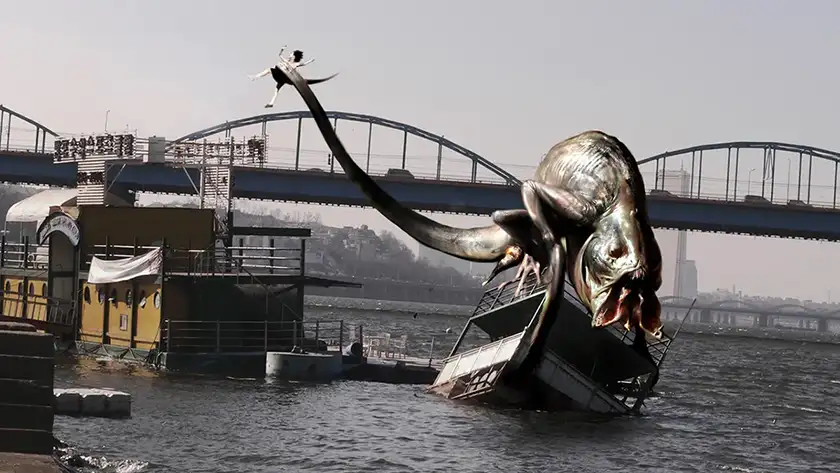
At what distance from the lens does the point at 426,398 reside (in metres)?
48.2

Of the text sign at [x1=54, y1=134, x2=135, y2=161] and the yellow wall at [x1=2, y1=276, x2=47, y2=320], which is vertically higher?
the text sign at [x1=54, y1=134, x2=135, y2=161]

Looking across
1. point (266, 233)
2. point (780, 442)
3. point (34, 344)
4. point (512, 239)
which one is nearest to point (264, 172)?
point (266, 233)

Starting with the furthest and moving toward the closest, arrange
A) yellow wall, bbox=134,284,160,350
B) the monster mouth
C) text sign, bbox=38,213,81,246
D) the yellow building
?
text sign, bbox=38,213,81,246
yellow wall, bbox=134,284,160,350
the yellow building
the monster mouth

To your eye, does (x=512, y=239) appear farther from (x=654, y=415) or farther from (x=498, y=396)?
(x=654, y=415)

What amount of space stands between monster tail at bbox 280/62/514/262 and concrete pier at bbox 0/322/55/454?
14489 millimetres

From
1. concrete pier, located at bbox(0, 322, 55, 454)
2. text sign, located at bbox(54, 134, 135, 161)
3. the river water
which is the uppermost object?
text sign, located at bbox(54, 134, 135, 161)

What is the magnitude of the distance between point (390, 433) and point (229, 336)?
43.1 ft

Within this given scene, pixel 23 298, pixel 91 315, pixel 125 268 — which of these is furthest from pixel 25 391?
pixel 23 298

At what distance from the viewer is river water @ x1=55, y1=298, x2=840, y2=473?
32.2 meters

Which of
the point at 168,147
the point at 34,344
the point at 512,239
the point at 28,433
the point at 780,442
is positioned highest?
the point at 168,147

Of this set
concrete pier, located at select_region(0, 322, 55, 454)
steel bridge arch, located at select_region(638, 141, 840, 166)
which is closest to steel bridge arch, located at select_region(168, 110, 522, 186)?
steel bridge arch, located at select_region(638, 141, 840, 166)

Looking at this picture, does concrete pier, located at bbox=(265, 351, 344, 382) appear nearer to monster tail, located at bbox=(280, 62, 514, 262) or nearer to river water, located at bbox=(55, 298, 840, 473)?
river water, located at bbox=(55, 298, 840, 473)

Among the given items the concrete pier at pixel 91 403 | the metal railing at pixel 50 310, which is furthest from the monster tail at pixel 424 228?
the metal railing at pixel 50 310

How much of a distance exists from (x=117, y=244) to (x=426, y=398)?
15465 millimetres
